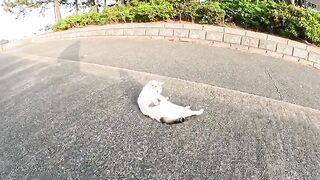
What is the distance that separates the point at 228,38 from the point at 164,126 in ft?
12.9

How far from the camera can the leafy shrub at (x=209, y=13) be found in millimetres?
7367

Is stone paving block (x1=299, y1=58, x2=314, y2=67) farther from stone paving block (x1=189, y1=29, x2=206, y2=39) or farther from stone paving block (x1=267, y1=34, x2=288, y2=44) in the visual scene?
stone paving block (x1=189, y1=29, x2=206, y2=39)

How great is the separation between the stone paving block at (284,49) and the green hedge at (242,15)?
0.51 meters

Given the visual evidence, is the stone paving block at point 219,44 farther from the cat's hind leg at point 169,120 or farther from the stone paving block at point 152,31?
the cat's hind leg at point 169,120

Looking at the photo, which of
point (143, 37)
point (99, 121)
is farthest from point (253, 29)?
point (99, 121)

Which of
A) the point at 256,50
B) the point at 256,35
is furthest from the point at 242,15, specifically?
the point at 256,50

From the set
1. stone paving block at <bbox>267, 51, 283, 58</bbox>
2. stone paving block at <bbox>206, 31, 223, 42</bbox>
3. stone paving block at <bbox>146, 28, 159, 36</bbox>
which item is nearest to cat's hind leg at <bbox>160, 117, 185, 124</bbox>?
stone paving block at <bbox>267, 51, 283, 58</bbox>

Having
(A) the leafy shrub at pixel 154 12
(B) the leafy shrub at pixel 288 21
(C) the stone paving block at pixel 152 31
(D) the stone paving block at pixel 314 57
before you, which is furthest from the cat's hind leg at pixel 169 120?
(A) the leafy shrub at pixel 154 12

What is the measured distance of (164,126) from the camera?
324cm

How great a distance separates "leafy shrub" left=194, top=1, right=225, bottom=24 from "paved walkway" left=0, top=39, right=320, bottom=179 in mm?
1806

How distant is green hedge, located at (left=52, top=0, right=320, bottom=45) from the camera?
653cm

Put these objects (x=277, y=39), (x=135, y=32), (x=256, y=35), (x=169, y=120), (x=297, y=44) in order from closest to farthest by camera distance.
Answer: (x=169, y=120), (x=297, y=44), (x=277, y=39), (x=256, y=35), (x=135, y=32)

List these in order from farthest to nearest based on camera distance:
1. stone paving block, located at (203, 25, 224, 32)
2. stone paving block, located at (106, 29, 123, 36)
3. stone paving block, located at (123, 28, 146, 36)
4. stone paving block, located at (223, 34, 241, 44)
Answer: stone paving block, located at (106, 29, 123, 36) → stone paving block, located at (123, 28, 146, 36) → stone paving block, located at (203, 25, 224, 32) → stone paving block, located at (223, 34, 241, 44)

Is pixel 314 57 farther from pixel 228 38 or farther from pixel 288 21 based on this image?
pixel 228 38
